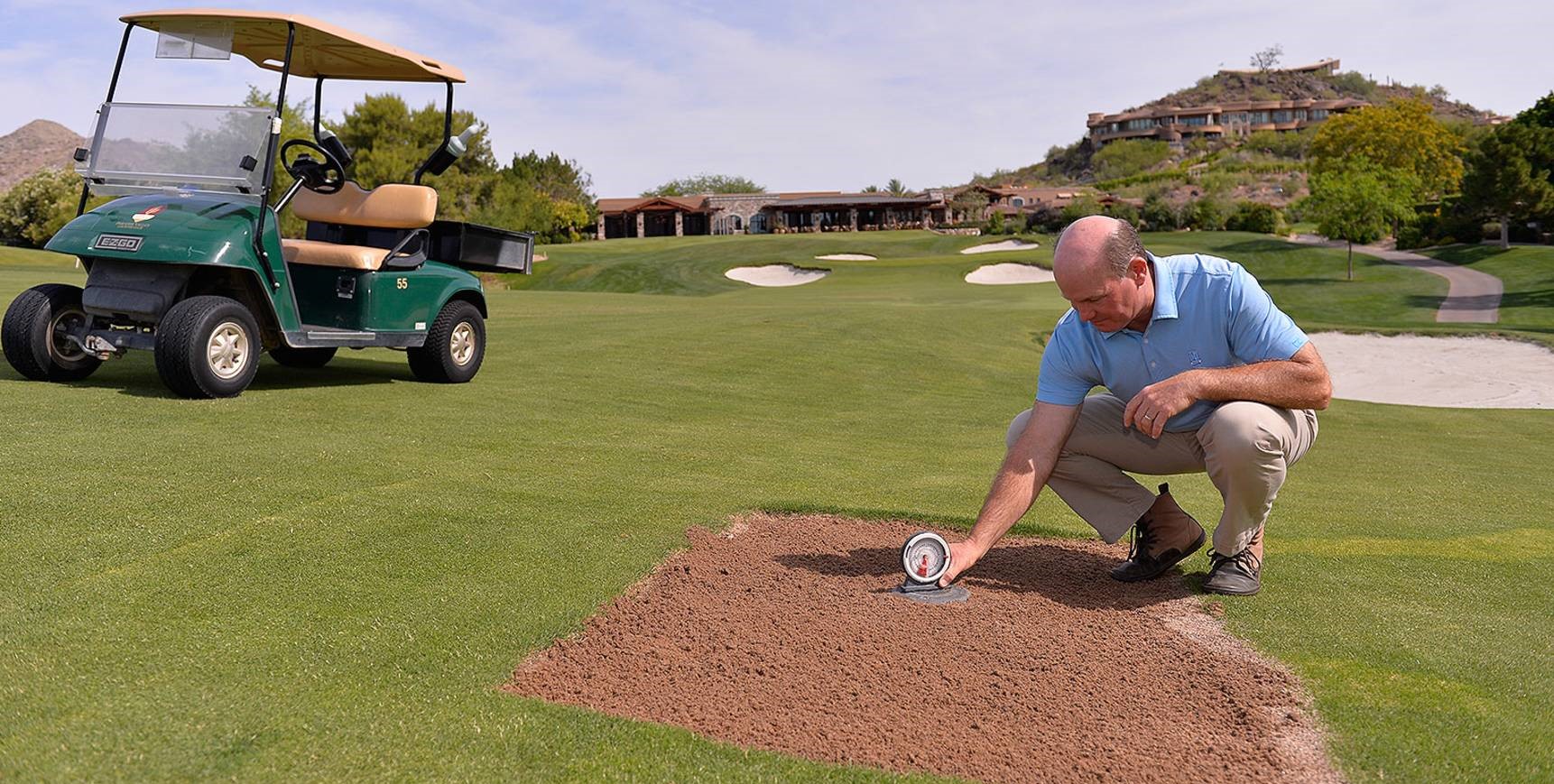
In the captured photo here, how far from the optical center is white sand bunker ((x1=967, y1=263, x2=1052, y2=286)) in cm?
3847

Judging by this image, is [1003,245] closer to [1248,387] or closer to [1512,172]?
[1512,172]

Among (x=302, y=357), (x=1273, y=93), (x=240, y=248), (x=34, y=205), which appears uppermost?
(x=1273, y=93)

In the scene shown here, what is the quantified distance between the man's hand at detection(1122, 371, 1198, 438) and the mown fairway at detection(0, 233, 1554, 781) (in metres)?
0.85

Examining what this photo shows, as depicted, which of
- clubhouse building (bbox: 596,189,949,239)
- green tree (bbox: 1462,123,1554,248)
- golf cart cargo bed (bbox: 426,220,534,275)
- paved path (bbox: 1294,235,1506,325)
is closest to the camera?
golf cart cargo bed (bbox: 426,220,534,275)

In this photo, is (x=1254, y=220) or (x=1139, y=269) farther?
(x=1254, y=220)

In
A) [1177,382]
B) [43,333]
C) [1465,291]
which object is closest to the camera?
[1177,382]

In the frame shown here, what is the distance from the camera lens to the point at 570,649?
146 inches

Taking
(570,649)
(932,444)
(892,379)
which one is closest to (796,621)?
(570,649)

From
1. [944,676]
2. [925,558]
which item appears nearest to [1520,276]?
[925,558]

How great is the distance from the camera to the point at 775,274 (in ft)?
141

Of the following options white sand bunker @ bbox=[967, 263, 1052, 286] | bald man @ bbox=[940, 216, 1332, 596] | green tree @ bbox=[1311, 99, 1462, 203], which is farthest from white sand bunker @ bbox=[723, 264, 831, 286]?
green tree @ bbox=[1311, 99, 1462, 203]

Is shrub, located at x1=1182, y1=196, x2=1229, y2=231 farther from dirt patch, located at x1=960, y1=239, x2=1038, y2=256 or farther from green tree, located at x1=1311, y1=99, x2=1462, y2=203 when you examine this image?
dirt patch, located at x1=960, y1=239, x2=1038, y2=256

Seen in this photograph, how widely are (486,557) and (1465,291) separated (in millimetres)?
38167

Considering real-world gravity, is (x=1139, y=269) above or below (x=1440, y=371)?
above
